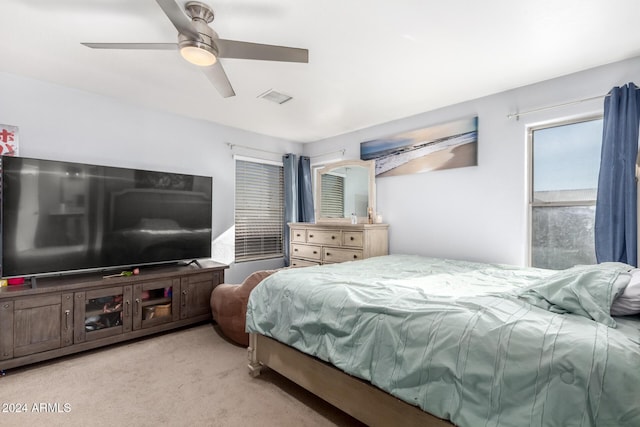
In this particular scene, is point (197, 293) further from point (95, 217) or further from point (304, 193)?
point (304, 193)

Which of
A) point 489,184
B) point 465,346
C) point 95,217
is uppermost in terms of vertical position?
point 489,184

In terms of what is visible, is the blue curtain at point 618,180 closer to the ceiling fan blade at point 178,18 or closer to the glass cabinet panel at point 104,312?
the ceiling fan blade at point 178,18

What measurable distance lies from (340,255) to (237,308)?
55.9 inches

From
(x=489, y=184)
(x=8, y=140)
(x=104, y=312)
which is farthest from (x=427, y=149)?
(x=8, y=140)

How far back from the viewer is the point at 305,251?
4031mm

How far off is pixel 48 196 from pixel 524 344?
11.2ft

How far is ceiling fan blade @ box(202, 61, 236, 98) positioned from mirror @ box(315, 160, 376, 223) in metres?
2.20

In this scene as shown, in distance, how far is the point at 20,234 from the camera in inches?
92.8

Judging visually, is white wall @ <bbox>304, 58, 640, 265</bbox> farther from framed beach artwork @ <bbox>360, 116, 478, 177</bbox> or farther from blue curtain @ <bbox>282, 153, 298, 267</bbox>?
blue curtain @ <bbox>282, 153, 298, 267</bbox>

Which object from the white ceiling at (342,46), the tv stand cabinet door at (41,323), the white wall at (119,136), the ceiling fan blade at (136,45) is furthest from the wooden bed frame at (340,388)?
the white wall at (119,136)

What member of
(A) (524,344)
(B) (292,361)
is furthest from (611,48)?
(B) (292,361)

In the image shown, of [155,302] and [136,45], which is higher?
[136,45]

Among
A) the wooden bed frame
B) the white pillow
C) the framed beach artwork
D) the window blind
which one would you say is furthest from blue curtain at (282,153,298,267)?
the white pillow

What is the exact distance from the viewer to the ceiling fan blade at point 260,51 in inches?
65.4
